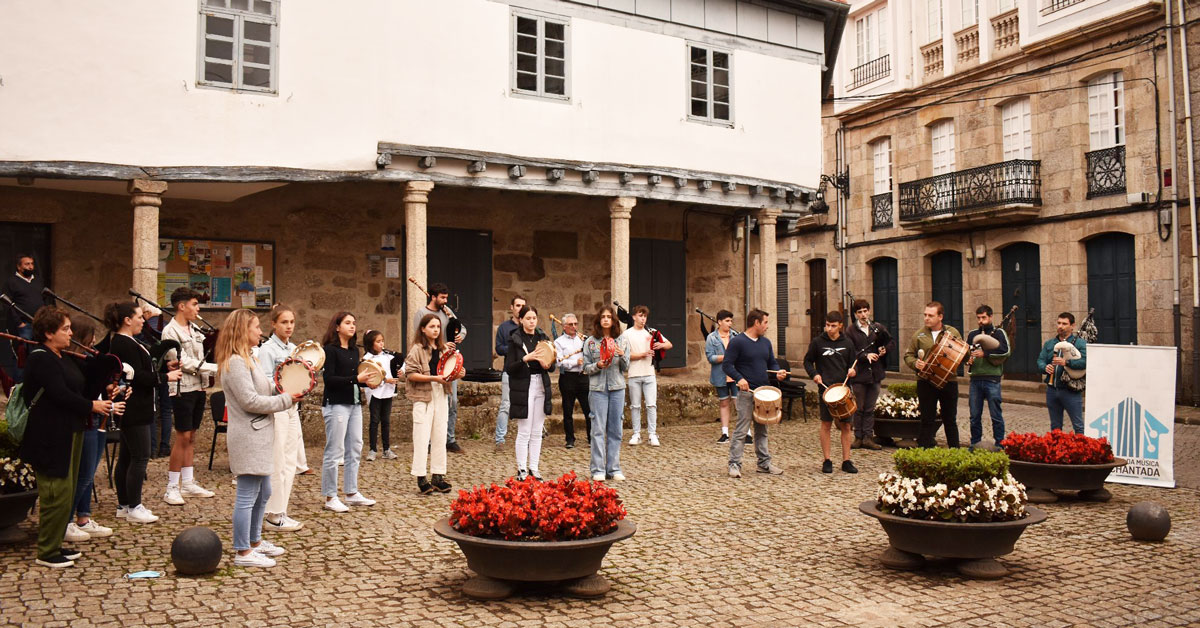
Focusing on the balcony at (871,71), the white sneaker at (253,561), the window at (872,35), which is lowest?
the white sneaker at (253,561)

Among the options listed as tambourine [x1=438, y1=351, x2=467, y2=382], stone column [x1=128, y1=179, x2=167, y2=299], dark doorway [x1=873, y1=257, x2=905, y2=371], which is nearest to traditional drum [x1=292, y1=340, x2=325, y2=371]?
tambourine [x1=438, y1=351, x2=467, y2=382]

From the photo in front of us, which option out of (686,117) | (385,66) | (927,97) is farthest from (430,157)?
(927,97)

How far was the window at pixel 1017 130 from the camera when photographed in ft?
70.2

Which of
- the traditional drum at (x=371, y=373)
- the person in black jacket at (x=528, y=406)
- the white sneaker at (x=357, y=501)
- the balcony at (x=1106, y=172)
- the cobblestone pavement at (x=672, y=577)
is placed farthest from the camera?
the balcony at (x=1106, y=172)

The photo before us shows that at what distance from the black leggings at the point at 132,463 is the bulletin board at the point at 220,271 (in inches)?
250

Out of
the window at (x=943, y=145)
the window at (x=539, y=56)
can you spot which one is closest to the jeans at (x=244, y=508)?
the window at (x=539, y=56)

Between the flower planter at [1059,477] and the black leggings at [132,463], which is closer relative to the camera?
the black leggings at [132,463]

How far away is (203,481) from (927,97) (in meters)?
20.0

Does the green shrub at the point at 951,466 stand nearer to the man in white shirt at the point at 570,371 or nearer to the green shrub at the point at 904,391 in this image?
the man in white shirt at the point at 570,371

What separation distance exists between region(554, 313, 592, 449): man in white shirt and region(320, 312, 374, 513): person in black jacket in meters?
2.60

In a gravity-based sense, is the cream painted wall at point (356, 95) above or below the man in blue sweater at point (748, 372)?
above

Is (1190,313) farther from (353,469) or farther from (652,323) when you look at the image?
(353,469)

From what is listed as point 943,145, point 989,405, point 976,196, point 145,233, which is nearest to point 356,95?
point 145,233

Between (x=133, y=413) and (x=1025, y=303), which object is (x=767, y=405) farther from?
(x=1025, y=303)
